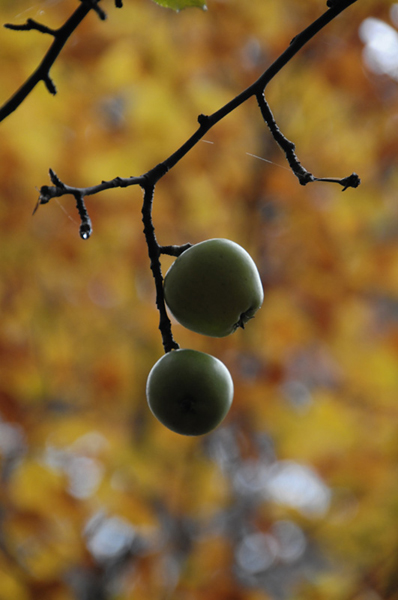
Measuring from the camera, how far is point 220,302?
1.15 metres

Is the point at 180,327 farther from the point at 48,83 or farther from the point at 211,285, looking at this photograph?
the point at 48,83

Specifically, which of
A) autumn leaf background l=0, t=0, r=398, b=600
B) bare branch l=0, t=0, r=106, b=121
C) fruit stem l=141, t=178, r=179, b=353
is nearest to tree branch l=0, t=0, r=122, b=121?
bare branch l=0, t=0, r=106, b=121

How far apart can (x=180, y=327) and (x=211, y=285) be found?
9.83 ft

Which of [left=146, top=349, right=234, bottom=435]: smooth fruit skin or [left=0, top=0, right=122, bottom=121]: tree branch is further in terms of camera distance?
[left=146, top=349, right=234, bottom=435]: smooth fruit skin

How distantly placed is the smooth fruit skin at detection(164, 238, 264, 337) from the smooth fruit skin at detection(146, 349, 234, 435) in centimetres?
9

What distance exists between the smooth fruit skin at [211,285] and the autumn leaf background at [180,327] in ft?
9.12

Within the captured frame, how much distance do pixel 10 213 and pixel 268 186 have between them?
2.00m

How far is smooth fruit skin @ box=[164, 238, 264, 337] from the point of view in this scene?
3.74ft

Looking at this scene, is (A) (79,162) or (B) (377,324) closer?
(A) (79,162)

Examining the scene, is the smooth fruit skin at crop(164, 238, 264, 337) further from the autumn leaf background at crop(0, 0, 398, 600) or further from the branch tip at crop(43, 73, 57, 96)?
the autumn leaf background at crop(0, 0, 398, 600)

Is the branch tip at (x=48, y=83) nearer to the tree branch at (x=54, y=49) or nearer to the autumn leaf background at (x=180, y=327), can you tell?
the tree branch at (x=54, y=49)

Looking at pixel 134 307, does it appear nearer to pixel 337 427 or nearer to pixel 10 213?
pixel 10 213

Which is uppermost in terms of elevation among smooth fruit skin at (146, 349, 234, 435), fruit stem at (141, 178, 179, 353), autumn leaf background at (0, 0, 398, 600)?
autumn leaf background at (0, 0, 398, 600)

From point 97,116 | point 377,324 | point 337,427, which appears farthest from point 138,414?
point 97,116
